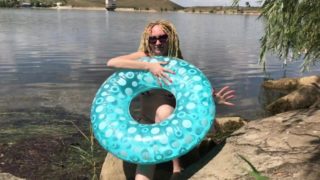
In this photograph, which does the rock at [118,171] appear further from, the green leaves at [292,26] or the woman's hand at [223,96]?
the green leaves at [292,26]

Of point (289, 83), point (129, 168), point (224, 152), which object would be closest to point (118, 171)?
point (129, 168)

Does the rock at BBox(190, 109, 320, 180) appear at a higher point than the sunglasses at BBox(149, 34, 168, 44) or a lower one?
lower

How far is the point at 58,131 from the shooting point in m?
8.58

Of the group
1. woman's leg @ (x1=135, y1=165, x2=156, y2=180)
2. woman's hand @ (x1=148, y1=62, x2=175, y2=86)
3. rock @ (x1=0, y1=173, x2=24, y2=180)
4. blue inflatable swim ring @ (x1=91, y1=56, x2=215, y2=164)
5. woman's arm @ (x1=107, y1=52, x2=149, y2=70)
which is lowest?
rock @ (x1=0, y1=173, x2=24, y2=180)

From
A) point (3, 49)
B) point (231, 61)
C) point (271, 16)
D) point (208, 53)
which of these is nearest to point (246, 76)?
point (231, 61)

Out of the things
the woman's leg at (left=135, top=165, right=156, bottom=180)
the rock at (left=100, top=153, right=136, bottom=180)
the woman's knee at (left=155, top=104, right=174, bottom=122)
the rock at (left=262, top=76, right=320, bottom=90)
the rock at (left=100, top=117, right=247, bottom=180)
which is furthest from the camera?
the rock at (left=262, top=76, right=320, bottom=90)

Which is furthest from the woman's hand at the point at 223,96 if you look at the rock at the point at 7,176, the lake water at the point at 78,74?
the lake water at the point at 78,74

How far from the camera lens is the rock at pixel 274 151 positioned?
13.3ft

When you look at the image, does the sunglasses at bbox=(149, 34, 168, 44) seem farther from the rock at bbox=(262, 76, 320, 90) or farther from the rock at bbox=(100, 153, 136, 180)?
the rock at bbox=(262, 76, 320, 90)

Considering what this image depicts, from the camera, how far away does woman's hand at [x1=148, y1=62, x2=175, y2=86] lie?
455 cm

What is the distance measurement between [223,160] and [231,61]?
63.5 feet

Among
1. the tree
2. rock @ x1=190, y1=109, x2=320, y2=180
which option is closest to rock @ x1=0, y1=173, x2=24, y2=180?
rock @ x1=190, y1=109, x2=320, y2=180

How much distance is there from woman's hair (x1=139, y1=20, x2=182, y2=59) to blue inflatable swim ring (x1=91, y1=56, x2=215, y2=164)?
153 mm

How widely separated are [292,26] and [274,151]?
5.41 metres
